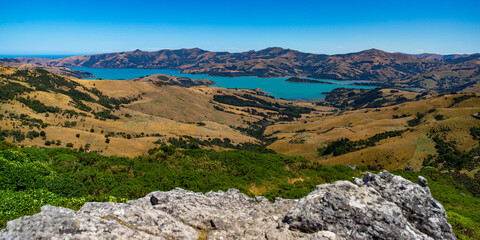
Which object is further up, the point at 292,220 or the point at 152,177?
the point at 292,220

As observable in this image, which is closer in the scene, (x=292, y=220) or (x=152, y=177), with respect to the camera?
(x=292, y=220)

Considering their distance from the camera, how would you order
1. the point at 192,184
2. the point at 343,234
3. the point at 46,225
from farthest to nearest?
the point at 192,184, the point at 343,234, the point at 46,225

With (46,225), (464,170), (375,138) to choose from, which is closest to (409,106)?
(375,138)

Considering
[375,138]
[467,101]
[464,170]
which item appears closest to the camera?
[464,170]

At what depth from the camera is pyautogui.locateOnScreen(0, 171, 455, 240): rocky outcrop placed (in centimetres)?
1133

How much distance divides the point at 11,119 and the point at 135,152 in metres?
56.0

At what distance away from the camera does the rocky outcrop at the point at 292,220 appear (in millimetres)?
11328

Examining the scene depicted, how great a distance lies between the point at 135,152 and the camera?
243ft

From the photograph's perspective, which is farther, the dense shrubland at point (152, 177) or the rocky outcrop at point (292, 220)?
the dense shrubland at point (152, 177)

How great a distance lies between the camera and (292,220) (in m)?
14.6

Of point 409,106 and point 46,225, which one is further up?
point 46,225

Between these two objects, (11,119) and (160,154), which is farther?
(11,119)

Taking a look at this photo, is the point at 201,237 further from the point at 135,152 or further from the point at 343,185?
the point at 135,152

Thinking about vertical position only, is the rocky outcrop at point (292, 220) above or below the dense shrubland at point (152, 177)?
above
